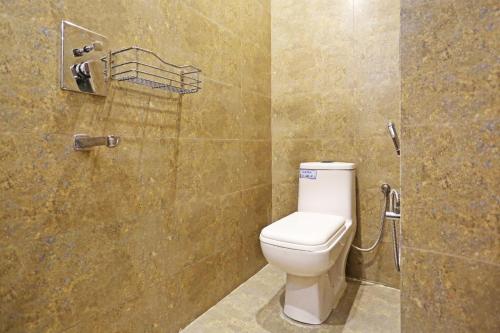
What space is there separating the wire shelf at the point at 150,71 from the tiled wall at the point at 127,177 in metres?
0.04

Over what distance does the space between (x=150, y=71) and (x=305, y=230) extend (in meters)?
1.01

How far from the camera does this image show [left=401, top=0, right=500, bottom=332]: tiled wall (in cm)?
62

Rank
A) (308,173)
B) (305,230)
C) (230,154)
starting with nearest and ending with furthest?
(305,230) → (230,154) → (308,173)

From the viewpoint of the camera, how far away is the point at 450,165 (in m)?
0.67

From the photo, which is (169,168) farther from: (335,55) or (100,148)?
(335,55)

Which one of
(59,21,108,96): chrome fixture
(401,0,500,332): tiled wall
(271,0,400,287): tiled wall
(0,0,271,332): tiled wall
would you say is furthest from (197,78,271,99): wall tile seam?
(401,0,500,332): tiled wall

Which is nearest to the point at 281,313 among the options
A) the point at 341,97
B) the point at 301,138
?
the point at 301,138

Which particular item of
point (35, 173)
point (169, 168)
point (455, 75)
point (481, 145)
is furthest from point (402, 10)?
point (35, 173)

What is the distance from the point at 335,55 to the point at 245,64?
0.61 metres

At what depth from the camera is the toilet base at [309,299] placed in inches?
53.9

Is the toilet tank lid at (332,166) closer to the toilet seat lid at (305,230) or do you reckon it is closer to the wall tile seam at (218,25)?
the toilet seat lid at (305,230)

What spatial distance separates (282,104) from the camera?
204 centimetres

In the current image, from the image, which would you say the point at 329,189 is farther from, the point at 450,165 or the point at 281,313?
the point at 450,165

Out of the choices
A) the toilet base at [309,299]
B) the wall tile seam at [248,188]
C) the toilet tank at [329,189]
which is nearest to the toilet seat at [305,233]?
the toilet tank at [329,189]
